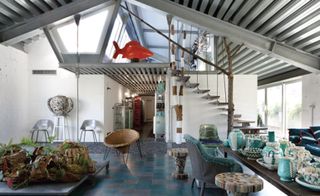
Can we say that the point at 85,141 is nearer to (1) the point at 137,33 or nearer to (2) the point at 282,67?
(1) the point at 137,33

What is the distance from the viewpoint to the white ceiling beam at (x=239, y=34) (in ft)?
20.9

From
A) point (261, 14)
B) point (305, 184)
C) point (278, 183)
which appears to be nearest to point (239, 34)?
point (261, 14)

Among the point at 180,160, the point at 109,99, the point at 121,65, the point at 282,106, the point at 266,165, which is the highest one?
the point at 121,65

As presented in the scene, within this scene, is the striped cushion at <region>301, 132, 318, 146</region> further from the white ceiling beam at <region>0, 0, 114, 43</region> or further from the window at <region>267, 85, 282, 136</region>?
the white ceiling beam at <region>0, 0, 114, 43</region>

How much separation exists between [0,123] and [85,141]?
2691 millimetres

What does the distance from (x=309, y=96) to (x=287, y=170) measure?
6055 millimetres

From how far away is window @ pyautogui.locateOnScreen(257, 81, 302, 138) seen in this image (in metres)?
8.95

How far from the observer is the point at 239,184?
2553 millimetres

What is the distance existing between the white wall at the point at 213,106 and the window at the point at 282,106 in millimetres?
1633

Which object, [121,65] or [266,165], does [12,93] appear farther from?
[266,165]

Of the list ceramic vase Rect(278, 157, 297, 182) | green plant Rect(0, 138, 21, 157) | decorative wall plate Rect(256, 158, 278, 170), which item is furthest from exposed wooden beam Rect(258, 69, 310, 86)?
green plant Rect(0, 138, 21, 157)

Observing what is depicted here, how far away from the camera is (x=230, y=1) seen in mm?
5543

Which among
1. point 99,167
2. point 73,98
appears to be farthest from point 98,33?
point 99,167

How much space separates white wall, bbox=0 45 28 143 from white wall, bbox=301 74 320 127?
879 centimetres
